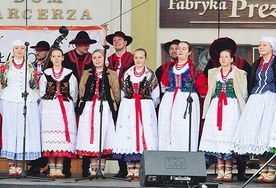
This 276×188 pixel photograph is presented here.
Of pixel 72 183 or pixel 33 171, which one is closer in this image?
pixel 72 183

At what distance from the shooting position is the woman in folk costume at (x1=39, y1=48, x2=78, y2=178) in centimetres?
1269

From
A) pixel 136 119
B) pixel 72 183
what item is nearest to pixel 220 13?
pixel 136 119

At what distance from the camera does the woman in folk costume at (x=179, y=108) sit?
12.6 meters

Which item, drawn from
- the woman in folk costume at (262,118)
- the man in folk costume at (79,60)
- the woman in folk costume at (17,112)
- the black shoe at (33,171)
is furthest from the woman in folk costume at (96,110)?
the woman in folk costume at (262,118)

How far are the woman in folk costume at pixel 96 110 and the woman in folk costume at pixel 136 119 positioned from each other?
112 mm

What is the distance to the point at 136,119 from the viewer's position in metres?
12.6

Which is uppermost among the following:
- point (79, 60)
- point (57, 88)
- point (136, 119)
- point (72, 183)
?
point (79, 60)

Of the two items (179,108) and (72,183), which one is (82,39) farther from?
Answer: (72,183)

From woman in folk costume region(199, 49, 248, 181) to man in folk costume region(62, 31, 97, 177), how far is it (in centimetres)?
160

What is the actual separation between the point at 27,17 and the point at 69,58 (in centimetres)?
215

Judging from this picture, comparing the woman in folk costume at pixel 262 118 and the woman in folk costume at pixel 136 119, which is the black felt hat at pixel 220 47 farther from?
the woman in folk costume at pixel 136 119

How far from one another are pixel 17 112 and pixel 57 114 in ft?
Answer: 1.62

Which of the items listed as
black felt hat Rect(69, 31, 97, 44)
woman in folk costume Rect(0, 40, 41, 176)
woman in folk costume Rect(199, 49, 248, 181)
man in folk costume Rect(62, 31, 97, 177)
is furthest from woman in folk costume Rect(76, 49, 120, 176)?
woman in folk costume Rect(199, 49, 248, 181)

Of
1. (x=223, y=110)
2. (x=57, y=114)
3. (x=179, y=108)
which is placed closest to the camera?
(x=223, y=110)
